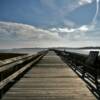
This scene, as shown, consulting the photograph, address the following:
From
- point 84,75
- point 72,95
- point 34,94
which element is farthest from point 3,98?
point 84,75

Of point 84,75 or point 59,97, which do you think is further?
point 84,75

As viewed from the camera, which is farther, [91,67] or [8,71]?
[8,71]

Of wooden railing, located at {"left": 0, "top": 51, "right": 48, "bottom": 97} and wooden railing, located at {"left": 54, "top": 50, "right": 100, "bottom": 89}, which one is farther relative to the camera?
wooden railing, located at {"left": 54, "top": 50, "right": 100, "bottom": 89}

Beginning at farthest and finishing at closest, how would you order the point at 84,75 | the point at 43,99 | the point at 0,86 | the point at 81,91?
the point at 84,75, the point at 81,91, the point at 43,99, the point at 0,86

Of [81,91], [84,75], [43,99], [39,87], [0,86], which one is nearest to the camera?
[0,86]

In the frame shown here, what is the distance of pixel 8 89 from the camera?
29.6 feet

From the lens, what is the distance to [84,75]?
11367mm

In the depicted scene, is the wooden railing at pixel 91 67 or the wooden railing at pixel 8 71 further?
the wooden railing at pixel 91 67

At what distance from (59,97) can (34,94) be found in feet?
3.07

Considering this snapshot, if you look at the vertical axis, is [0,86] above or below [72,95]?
above

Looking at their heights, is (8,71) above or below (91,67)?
below

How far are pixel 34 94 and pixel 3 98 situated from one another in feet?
3.80

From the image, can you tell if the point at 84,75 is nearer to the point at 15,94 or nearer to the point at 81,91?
the point at 81,91

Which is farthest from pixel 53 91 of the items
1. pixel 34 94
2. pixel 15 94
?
pixel 15 94
